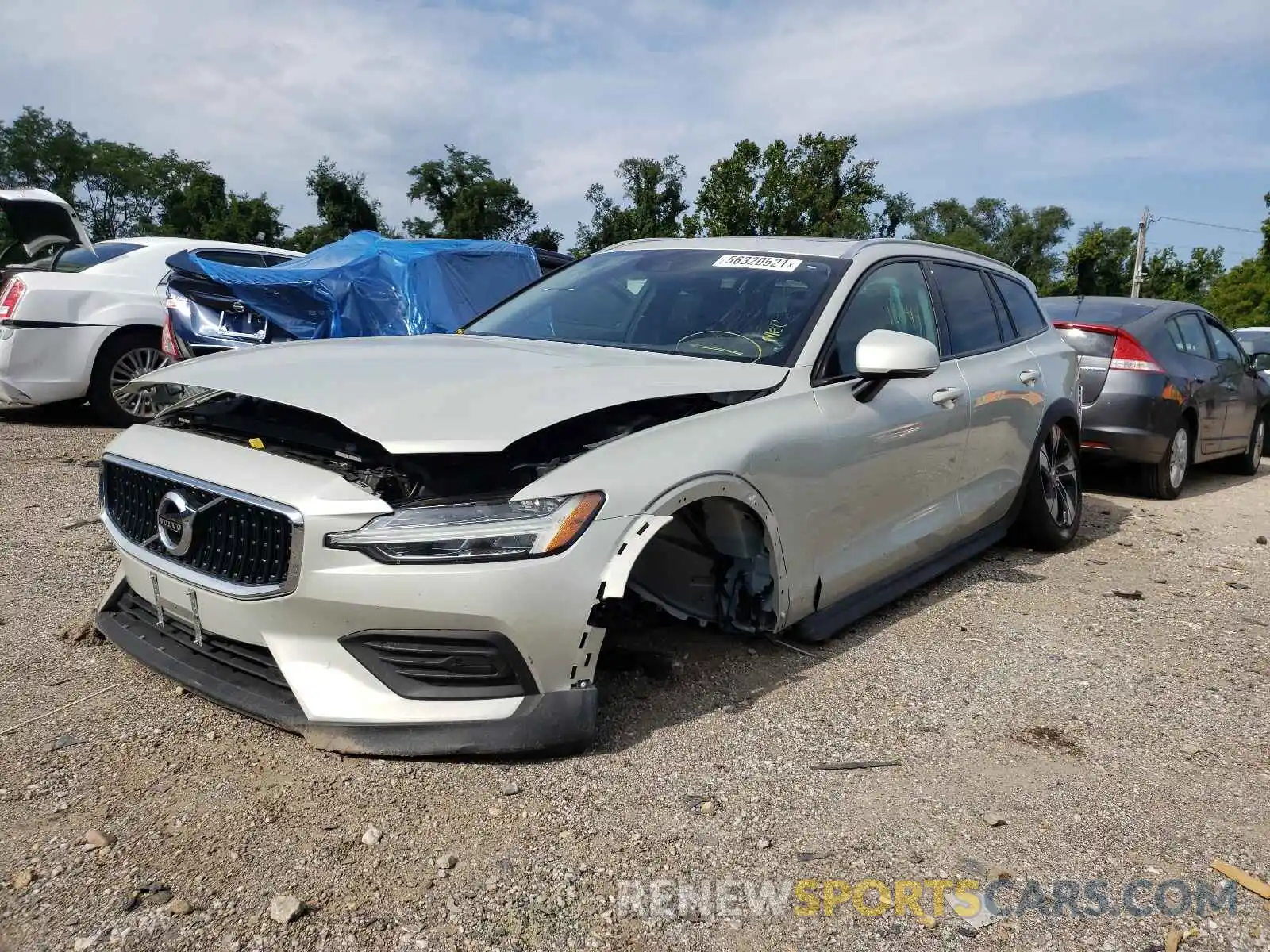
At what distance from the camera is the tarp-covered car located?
7.28 m

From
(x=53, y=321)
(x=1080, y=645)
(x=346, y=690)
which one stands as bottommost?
(x=1080, y=645)

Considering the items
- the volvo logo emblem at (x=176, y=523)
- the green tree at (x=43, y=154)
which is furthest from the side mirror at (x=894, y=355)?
the green tree at (x=43, y=154)

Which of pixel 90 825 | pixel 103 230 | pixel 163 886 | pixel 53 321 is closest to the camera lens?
pixel 163 886

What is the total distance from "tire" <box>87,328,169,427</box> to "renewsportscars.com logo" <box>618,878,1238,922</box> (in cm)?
682

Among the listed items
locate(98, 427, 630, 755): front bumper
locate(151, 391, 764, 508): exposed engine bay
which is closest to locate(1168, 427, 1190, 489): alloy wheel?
locate(151, 391, 764, 508): exposed engine bay

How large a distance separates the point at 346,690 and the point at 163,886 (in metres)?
0.60

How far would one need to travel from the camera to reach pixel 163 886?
209 centimetres

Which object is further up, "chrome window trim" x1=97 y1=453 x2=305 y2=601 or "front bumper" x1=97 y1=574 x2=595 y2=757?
"chrome window trim" x1=97 y1=453 x2=305 y2=601

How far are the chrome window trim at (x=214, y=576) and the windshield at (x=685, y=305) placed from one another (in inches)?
61.0

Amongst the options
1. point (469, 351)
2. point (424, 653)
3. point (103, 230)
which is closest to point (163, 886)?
point (424, 653)

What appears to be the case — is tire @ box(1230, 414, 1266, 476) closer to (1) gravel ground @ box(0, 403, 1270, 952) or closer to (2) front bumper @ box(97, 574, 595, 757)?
(1) gravel ground @ box(0, 403, 1270, 952)

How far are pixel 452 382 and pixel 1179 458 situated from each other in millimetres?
6756

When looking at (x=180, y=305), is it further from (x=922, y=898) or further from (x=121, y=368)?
(x=922, y=898)

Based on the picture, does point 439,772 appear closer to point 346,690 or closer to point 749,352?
point 346,690
